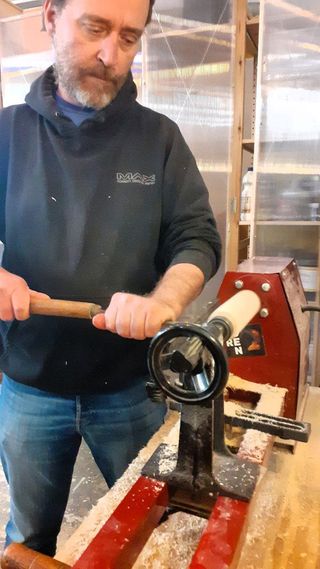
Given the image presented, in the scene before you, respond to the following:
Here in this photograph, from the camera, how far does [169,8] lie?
253 centimetres

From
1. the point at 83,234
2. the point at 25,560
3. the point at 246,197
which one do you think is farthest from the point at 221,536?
the point at 246,197

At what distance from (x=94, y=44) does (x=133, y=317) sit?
0.61 metres

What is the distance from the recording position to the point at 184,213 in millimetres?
962

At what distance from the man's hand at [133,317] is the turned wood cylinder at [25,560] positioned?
0.97ft

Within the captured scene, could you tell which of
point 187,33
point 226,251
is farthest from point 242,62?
point 226,251

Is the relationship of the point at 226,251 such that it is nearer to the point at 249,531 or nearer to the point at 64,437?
the point at 64,437

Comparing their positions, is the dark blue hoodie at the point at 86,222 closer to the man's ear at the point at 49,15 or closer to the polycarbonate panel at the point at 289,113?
the man's ear at the point at 49,15

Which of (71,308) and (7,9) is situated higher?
(7,9)

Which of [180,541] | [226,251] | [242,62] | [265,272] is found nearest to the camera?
[180,541]

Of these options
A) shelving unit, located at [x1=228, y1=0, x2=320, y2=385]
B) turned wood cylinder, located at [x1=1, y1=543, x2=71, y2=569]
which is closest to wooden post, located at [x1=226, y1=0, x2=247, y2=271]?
shelving unit, located at [x1=228, y1=0, x2=320, y2=385]

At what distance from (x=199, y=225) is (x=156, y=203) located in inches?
4.2

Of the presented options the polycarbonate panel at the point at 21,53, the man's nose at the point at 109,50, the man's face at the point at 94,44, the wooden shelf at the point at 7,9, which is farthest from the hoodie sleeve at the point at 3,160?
the wooden shelf at the point at 7,9

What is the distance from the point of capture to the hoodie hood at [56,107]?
0.97 m

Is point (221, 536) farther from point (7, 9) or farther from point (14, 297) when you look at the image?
point (7, 9)
